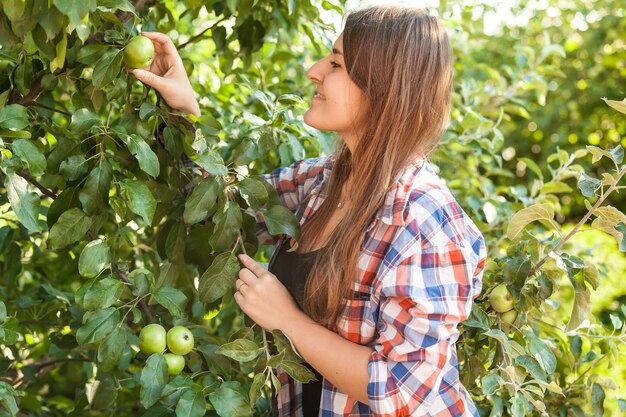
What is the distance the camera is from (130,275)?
59.9 inches

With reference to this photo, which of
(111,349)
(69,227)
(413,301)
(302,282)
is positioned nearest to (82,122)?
(69,227)

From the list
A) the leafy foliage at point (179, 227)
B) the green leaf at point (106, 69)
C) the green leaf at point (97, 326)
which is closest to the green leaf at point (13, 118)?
the leafy foliage at point (179, 227)

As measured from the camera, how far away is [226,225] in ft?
4.73

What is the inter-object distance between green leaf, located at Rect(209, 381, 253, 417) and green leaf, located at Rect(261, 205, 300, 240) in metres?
0.31

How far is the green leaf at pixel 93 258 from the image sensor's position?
1389 mm

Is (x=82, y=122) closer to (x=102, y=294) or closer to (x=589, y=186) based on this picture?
(x=102, y=294)

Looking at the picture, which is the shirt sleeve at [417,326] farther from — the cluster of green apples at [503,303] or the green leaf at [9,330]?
the green leaf at [9,330]

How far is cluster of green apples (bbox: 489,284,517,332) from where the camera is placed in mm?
1629

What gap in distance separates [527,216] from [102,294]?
0.84 metres

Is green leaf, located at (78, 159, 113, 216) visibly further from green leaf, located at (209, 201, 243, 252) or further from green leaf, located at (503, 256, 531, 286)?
green leaf, located at (503, 256, 531, 286)

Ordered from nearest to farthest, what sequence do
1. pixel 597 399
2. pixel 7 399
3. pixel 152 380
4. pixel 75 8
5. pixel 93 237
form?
pixel 75 8 < pixel 7 399 < pixel 152 380 < pixel 93 237 < pixel 597 399

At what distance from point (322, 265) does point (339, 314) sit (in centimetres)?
10

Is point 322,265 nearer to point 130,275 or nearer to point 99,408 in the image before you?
point 130,275

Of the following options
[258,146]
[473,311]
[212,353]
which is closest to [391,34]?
[258,146]
